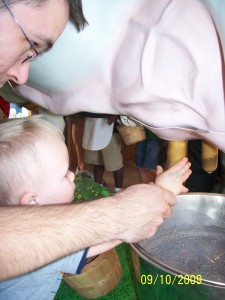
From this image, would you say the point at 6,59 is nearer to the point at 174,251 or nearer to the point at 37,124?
the point at 37,124

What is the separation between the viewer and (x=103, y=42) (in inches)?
21.6

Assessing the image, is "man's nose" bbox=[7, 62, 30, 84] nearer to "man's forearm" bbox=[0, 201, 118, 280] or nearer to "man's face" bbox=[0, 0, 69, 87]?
"man's face" bbox=[0, 0, 69, 87]

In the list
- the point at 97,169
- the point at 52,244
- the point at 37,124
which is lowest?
the point at 97,169

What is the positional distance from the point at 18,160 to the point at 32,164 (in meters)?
0.02

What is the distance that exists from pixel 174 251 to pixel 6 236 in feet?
1.26

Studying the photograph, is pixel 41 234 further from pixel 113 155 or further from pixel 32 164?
pixel 113 155

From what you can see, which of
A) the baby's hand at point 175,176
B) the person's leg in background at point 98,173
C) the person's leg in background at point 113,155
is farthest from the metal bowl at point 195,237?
the person's leg in background at point 98,173

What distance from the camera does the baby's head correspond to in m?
0.56

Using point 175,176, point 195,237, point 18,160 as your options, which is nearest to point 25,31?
point 18,160

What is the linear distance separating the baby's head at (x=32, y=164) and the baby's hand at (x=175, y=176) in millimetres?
177

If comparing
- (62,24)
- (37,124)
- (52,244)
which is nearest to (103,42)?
(62,24)

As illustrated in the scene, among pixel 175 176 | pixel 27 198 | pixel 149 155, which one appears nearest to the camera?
pixel 27 198

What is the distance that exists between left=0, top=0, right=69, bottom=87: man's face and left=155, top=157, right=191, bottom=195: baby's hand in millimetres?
314

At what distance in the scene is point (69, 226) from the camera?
0.48 metres
